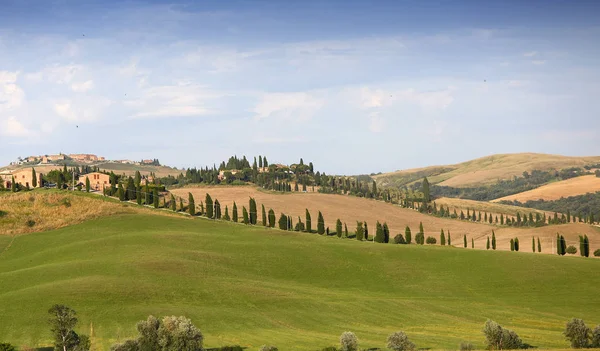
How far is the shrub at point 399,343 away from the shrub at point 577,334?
13.2 meters

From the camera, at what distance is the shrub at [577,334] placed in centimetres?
6122

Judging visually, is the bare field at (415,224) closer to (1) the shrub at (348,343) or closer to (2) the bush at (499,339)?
(2) the bush at (499,339)

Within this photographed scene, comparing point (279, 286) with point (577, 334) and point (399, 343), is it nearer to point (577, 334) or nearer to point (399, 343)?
point (399, 343)

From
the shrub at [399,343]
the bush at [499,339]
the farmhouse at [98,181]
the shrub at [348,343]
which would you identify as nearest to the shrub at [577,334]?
the bush at [499,339]

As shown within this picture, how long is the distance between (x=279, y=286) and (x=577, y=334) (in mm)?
40060

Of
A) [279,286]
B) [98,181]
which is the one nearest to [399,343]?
[279,286]

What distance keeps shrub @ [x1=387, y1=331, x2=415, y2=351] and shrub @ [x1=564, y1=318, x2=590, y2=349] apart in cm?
1325

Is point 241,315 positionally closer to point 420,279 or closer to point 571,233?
point 420,279

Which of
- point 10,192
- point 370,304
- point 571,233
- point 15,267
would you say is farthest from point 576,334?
point 10,192

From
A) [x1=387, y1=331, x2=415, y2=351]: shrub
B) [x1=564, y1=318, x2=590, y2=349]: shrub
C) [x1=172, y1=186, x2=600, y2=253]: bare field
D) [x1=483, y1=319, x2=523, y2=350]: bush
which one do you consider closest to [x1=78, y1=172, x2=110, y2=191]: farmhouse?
[x1=172, y1=186, x2=600, y2=253]: bare field

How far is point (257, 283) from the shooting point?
92625mm

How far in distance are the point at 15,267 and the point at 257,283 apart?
35694mm

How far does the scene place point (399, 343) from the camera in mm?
58969

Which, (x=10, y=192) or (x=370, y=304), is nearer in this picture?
(x=370, y=304)
